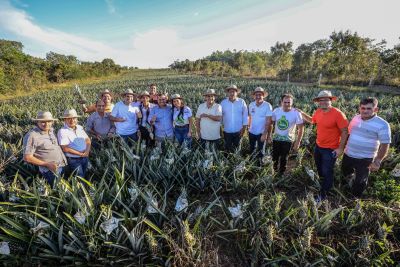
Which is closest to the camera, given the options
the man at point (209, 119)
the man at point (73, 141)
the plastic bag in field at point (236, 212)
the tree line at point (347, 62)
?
the plastic bag in field at point (236, 212)

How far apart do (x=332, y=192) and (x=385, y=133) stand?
1352mm

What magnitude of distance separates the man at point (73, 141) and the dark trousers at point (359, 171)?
4.16 meters

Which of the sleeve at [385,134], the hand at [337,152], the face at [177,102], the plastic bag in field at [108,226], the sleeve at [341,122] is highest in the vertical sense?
the face at [177,102]

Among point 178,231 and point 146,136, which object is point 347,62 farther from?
point 178,231

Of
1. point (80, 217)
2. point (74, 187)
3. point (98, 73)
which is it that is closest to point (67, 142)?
point (74, 187)

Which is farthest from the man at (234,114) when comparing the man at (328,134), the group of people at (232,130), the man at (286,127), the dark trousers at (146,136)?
the dark trousers at (146,136)

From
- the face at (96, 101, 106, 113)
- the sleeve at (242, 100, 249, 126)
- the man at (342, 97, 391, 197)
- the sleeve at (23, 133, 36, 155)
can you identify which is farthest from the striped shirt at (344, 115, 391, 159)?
the sleeve at (23, 133, 36, 155)

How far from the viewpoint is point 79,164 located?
396 cm

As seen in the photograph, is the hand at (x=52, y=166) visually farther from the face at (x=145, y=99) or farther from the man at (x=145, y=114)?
the face at (x=145, y=99)

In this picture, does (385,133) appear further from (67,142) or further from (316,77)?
(316,77)

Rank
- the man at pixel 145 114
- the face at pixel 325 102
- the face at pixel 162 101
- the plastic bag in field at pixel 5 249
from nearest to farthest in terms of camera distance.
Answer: the plastic bag in field at pixel 5 249 → the face at pixel 325 102 → the face at pixel 162 101 → the man at pixel 145 114

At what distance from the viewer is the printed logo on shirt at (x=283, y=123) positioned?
13.8 feet

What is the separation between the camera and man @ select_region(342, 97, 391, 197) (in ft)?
10.5

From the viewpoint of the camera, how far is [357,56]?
1010 inches
